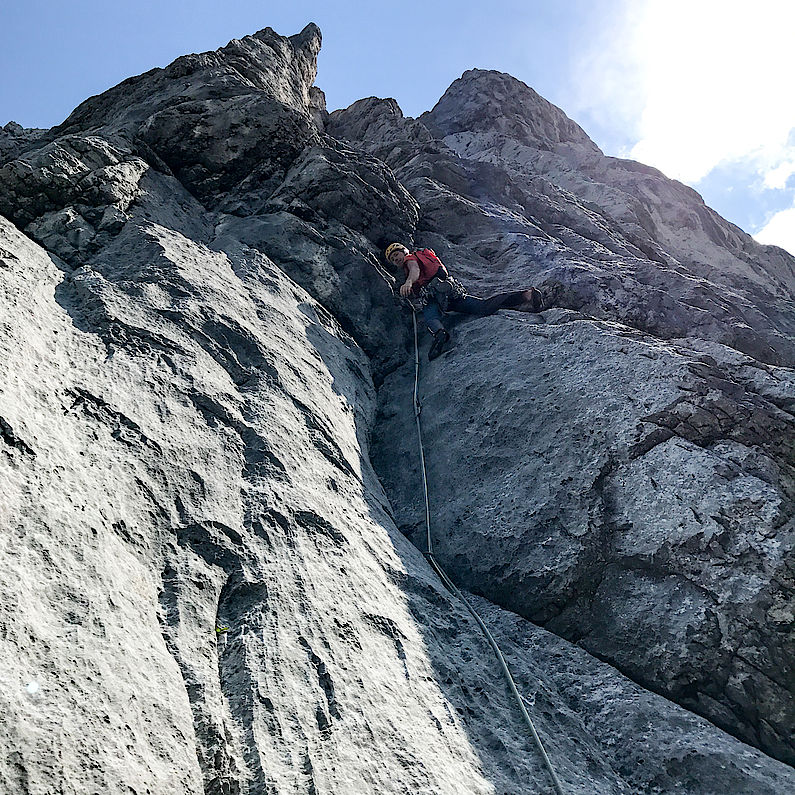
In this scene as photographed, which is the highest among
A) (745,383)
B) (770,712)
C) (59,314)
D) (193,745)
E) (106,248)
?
(106,248)

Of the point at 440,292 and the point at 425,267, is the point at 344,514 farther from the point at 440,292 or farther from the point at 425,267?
the point at 425,267

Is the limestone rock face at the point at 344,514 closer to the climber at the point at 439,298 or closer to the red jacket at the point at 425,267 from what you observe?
the climber at the point at 439,298

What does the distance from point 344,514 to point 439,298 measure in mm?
5529

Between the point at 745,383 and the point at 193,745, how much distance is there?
6.36m

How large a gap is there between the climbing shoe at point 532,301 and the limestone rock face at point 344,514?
32 cm

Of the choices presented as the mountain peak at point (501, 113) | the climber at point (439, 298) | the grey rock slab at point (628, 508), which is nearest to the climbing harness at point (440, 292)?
the climber at point (439, 298)

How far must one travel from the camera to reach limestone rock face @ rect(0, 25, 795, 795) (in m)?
3.31

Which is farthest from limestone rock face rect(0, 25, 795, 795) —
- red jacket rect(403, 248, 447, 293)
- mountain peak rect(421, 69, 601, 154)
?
mountain peak rect(421, 69, 601, 154)

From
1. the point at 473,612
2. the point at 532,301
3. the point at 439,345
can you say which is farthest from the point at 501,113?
the point at 473,612

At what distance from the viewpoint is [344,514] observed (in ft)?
18.7

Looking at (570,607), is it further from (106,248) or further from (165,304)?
(106,248)

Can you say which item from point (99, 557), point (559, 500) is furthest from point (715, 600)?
point (99, 557)

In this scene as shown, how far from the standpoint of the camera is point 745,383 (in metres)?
6.98

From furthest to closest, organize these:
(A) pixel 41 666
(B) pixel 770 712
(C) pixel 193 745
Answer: (B) pixel 770 712
(C) pixel 193 745
(A) pixel 41 666
